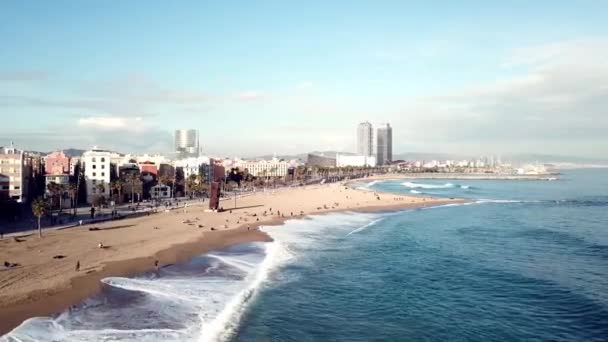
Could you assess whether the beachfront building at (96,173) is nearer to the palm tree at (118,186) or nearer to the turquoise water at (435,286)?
the palm tree at (118,186)

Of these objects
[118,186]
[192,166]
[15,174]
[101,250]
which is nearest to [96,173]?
[118,186]

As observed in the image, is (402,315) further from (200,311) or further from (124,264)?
(124,264)

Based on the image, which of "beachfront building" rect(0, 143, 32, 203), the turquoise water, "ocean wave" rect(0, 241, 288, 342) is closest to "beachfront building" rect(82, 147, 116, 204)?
"beachfront building" rect(0, 143, 32, 203)

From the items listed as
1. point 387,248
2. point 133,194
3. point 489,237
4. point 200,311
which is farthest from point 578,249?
point 133,194

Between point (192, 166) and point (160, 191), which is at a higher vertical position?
point (192, 166)

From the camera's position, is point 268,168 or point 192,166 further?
point 268,168

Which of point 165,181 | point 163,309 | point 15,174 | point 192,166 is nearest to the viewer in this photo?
point 163,309

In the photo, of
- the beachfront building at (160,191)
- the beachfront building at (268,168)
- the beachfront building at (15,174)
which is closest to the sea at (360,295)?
the beachfront building at (15,174)

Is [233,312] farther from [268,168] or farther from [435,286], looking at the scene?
[268,168]
